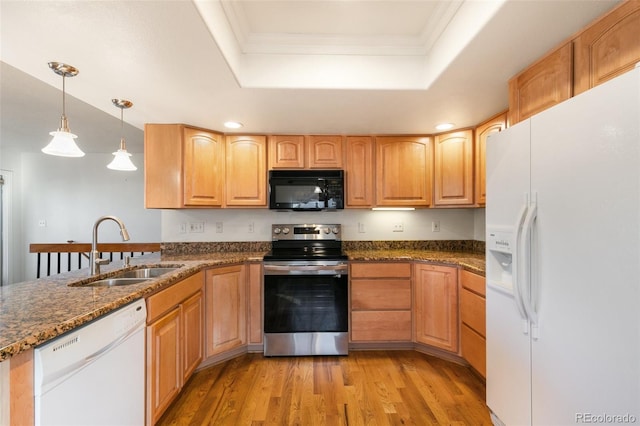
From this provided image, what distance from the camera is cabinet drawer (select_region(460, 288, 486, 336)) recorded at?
1908 mm

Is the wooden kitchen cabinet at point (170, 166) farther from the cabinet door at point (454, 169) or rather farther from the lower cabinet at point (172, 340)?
the cabinet door at point (454, 169)

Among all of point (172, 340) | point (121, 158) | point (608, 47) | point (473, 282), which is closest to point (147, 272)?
point (172, 340)

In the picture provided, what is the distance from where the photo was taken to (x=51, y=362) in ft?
2.88

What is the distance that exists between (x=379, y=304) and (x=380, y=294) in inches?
3.6

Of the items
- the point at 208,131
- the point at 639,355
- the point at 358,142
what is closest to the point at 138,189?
the point at 208,131

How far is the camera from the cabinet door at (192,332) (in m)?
1.85

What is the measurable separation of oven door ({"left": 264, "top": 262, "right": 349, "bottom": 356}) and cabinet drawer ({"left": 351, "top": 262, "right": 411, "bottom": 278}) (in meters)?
0.12

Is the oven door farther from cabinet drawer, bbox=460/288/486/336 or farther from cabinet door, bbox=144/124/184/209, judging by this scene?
cabinet door, bbox=144/124/184/209

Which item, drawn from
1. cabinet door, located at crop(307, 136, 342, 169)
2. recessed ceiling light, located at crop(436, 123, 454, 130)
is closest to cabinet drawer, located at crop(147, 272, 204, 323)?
cabinet door, located at crop(307, 136, 342, 169)

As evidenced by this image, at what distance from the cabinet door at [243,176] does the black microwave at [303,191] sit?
5.6 inches

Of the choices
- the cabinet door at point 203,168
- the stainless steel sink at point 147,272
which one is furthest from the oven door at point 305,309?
the cabinet door at point 203,168

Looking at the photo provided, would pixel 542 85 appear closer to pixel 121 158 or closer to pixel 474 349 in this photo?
pixel 474 349

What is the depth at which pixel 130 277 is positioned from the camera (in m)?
1.93

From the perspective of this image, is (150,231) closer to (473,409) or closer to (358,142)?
(358,142)
